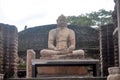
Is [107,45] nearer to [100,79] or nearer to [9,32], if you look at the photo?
[9,32]

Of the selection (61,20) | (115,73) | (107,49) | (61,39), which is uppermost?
(61,20)

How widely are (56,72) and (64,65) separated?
0.41m

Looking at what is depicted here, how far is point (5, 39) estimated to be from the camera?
14148 mm

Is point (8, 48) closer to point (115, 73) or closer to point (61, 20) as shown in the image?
point (61, 20)

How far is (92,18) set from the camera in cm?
2747

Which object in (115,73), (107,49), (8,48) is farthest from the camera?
(8,48)

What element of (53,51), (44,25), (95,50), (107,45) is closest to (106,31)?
(107,45)

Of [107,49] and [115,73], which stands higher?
[107,49]

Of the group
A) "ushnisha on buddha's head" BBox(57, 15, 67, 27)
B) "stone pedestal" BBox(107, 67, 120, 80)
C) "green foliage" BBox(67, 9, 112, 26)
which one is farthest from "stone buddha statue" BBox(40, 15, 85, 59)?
"green foliage" BBox(67, 9, 112, 26)

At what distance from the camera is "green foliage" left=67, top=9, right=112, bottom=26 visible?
27344 millimetres

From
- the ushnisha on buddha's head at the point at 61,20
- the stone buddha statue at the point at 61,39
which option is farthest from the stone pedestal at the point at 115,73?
the ushnisha on buddha's head at the point at 61,20

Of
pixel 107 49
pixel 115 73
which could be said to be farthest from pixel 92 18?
pixel 115 73

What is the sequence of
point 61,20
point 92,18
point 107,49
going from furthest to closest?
point 92,18, point 107,49, point 61,20

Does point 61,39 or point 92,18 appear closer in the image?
point 61,39
